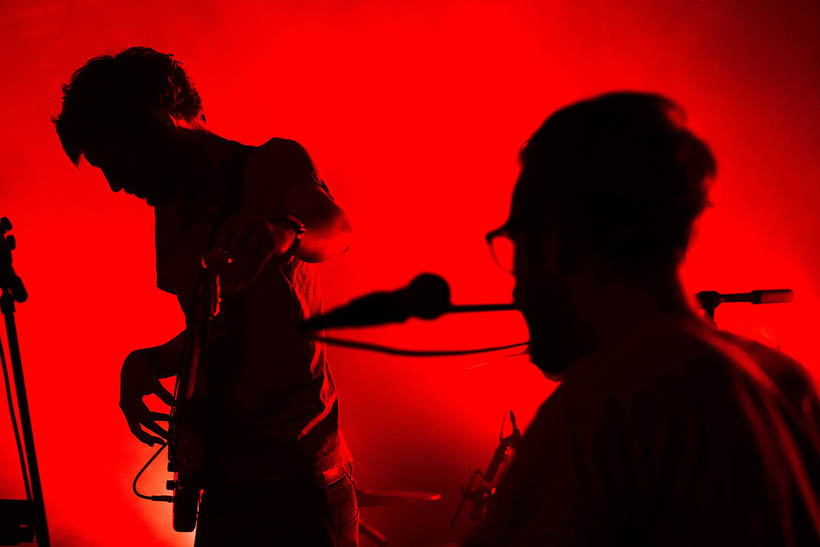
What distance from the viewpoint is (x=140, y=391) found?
1.59m

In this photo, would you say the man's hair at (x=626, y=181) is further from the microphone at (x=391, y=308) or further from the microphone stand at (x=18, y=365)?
the microphone stand at (x=18, y=365)

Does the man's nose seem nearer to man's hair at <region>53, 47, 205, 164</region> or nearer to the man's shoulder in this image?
man's hair at <region>53, 47, 205, 164</region>

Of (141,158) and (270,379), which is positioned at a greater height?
(141,158)

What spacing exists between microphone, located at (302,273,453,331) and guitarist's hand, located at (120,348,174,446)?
1.02 meters

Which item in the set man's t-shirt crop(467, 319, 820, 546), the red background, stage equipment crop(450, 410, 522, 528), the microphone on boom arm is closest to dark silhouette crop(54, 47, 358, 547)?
the microphone on boom arm

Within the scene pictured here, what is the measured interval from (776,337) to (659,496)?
325cm

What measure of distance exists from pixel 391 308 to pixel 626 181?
318 mm

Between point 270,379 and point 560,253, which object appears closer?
point 560,253

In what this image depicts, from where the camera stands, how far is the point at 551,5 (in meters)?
3.34

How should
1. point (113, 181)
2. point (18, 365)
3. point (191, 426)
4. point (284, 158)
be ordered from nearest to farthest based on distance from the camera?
1. point (191, 426)
2. point (284, 158)
3. point (18, 365)
4. point (113, 181)

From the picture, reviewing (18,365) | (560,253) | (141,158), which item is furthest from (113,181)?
(560,253)

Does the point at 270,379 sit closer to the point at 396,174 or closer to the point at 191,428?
the point at 191,428

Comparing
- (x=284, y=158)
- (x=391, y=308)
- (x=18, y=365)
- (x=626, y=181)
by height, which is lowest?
(x=18, y=365)

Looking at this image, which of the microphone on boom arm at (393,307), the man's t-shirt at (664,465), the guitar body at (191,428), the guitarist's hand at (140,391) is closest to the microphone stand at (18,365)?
the guitarist's hand at (140,391)
